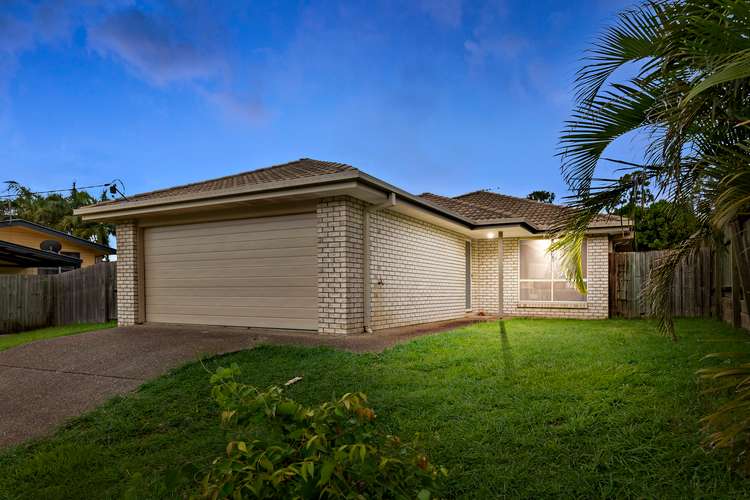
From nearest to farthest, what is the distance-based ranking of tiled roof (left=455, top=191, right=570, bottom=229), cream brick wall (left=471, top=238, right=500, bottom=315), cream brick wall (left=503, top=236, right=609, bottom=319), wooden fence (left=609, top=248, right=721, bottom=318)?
wooden fence (left=609, top=248, right=721, bottom=318) < cream brick wall (left=503, top=236, right=609, bottom=319) < tiled roof (left=455, top=191, right=570, bottom=229) < cream brick wall (left=471, top=238, right=500, bottom=315)

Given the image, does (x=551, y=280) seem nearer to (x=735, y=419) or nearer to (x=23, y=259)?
(x=735, y=419)

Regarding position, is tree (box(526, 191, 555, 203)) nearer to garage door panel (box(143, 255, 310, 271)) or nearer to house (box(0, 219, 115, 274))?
house (box(0, 219, 115, 274))

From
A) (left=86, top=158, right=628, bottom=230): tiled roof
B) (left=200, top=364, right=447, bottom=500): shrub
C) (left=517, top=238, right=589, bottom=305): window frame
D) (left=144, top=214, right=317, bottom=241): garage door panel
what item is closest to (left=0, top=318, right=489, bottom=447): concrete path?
(left=144, top=214, right=317, bottom=241): garage door panel

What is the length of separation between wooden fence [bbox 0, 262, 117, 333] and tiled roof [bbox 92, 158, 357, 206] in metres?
3.85

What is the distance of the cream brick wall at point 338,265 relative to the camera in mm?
7496

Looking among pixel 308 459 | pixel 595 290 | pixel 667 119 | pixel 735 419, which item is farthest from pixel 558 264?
pixel 308 459

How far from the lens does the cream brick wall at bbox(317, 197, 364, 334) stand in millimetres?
7496

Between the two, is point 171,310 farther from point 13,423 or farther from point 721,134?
point 721,134

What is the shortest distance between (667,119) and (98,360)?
296 inches

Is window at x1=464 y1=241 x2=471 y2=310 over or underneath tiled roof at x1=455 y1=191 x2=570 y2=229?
underneath

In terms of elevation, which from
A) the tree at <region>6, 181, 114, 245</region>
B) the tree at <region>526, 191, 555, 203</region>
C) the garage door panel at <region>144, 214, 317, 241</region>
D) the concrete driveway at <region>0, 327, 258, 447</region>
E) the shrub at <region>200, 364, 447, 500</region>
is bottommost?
the concrete driveway at <region>0, 327, 258, 447</region>

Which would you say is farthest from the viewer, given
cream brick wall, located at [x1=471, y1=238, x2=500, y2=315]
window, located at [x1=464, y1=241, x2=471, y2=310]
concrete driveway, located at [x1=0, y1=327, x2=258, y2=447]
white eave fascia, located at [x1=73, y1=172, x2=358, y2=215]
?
cream brick wall, located at [x1=471, y1=238, x2=500, y2=315]

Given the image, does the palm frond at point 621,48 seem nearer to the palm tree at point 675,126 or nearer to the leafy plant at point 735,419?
the palm tree at point 675,126

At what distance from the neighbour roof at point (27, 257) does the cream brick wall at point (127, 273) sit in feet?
19.0
